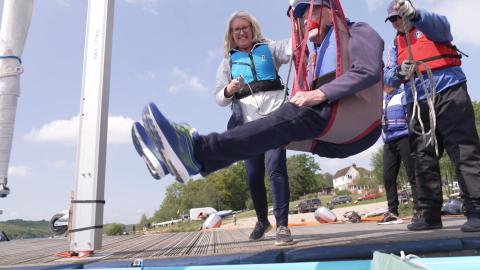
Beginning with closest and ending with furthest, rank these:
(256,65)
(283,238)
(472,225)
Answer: (472,225), (283,238), (256,65)

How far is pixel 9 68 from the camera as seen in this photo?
2.74 m

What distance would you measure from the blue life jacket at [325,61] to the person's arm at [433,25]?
86 cm

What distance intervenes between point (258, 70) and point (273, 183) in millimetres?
910

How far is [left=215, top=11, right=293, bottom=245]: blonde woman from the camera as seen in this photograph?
2.91 m

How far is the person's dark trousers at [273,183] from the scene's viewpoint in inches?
112

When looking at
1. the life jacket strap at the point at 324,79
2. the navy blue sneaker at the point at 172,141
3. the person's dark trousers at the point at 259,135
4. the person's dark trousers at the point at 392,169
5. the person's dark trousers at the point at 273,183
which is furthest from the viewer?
the person's dark trousers at the point at 392,169

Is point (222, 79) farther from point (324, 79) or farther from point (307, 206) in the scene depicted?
point (307, 206)

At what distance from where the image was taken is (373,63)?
203 cm

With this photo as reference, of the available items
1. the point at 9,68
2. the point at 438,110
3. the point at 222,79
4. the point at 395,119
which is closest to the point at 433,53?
the point at 438,110

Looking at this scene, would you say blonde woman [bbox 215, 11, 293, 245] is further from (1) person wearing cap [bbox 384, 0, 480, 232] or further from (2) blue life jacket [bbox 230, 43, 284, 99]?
(1) person wearing cap [bbox 384, 0, 480, 232]

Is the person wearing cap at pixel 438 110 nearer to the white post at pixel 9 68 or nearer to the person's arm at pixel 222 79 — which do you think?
the person's arm at pixel 222 79

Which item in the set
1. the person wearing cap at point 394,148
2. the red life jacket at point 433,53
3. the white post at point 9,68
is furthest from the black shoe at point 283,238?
the person wearing cap at point 394,148

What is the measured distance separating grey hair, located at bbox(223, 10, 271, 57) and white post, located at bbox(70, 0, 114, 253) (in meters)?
0.95


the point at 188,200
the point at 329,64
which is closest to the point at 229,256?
the point at 329,64
